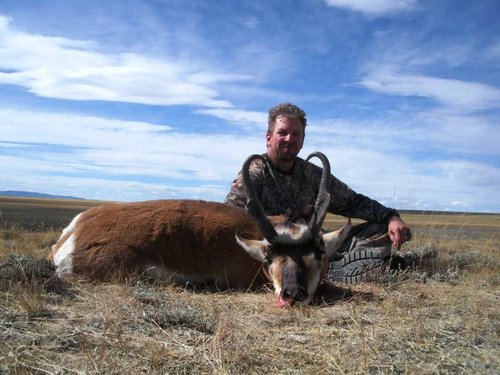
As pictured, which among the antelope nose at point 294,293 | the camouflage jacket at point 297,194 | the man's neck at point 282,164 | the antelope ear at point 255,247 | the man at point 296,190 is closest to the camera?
the antelope nose at point 294,293

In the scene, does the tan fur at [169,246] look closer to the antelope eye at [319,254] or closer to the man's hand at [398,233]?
the antelope eye at [319,254]

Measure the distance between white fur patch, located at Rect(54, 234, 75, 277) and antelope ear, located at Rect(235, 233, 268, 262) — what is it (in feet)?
6.30

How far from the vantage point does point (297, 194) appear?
7.40m

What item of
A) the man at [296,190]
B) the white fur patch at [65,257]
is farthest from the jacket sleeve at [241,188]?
the white fur patch at [65,257]

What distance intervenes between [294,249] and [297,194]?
7.65 feet

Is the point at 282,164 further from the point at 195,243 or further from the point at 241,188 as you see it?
the point at 195,243

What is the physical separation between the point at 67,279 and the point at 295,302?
257cm

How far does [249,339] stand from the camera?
11.5 feet

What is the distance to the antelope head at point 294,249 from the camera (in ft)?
15.7

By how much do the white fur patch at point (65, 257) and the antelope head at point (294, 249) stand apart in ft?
6.31

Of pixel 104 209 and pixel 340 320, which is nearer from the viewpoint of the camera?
pixel 340 320

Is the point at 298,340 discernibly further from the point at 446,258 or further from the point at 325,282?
the point at 446,258

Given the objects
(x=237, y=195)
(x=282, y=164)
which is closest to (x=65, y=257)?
(x=237, y=195)

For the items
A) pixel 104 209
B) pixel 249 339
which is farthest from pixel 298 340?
pixel 104 209
